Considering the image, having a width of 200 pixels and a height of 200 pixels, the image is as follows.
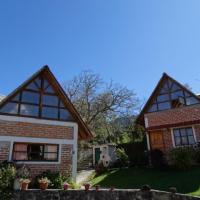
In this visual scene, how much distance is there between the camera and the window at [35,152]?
12.8 meters

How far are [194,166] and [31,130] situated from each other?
10.6m

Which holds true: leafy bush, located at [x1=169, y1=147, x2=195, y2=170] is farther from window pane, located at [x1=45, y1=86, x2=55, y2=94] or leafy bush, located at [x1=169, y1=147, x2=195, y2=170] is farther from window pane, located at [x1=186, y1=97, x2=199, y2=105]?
window pane, located at [x1=45, y1=86, x2=55, y2=94]

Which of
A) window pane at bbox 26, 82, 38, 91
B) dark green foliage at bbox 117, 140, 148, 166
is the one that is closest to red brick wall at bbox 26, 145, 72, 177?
window pane at bbox 26, 82, 38, 91

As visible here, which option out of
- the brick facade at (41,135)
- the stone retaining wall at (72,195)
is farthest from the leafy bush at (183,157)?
the stone retaining wall at (72,195)

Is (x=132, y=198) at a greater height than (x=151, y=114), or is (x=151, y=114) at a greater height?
(x=151, y=114)

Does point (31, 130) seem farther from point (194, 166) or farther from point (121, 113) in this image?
point (121, 113)

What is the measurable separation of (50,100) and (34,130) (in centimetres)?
205

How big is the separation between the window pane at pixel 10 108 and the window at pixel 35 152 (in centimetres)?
172

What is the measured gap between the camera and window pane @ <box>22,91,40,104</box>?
13.7m

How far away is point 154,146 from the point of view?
19891 mm

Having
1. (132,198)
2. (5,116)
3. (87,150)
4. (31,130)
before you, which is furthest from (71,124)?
(87,150)

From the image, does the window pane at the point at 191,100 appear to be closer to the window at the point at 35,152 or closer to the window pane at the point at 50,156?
the window at the point at 35,152

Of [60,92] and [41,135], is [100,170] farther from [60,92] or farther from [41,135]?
[60,92]

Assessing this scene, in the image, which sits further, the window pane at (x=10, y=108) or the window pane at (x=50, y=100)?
the window pane at (x=50, y=100)
